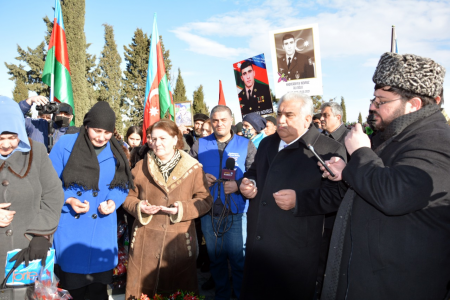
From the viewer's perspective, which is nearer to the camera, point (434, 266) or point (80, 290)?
point (434, 266)

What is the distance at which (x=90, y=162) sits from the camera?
9.34ft

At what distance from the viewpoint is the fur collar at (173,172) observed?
2.97m

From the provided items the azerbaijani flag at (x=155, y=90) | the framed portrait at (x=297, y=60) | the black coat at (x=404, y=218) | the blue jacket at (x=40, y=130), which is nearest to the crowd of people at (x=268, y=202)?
the black coat at (x=404, y=218)

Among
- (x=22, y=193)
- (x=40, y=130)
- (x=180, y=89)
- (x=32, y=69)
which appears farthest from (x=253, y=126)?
(x=32, y=69)

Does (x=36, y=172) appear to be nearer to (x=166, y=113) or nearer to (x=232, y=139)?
(x=232, y=139)

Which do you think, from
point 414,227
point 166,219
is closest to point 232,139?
point 166,219

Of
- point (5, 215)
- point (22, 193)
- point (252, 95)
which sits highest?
point (252, 95)

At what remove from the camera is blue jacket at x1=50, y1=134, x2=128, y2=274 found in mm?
2803

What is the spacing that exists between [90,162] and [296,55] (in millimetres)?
4222

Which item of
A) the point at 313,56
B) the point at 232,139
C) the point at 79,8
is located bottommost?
the point at 232,139

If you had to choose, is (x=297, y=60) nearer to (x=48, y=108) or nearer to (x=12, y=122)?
Answer: (x=48, y=108)

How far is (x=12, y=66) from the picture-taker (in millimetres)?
29609

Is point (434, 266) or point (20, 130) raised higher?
point (20, 130)

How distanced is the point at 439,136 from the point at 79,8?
30.4 metres
